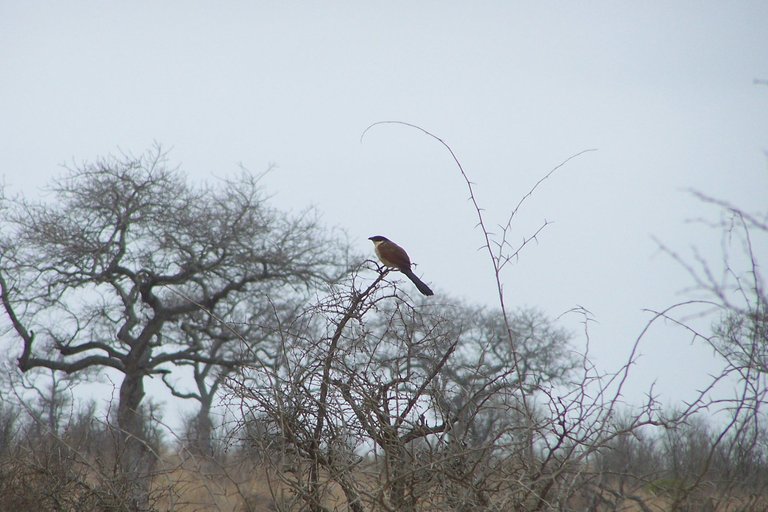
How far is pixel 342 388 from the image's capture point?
11.0ft

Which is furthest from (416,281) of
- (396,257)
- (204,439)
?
(204,439)

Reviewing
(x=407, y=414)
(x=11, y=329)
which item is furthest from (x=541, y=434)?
(x=11, y=329)

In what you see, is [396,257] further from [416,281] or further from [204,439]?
[204,439]

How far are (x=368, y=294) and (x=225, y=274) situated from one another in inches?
590

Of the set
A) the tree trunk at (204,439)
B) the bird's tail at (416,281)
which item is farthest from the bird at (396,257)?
the tree trunk at (204,439)

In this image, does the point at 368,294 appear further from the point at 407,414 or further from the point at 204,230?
the point at 204,230

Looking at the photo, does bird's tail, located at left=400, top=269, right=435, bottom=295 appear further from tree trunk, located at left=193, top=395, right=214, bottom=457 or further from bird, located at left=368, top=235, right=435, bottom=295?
tree trunk, located at left=193, top=395, right=214, bottom=457

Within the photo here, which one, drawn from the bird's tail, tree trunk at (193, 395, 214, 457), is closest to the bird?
the bird's tail

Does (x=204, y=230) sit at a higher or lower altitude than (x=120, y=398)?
higher

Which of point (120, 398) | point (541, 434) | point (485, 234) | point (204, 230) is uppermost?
point (204, 230)

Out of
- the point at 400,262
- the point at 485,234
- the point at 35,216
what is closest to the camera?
the point at 485,234

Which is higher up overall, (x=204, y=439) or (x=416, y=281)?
(x=416, y=281)

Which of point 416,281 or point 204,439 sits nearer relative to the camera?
point 204,439

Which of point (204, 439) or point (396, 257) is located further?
point (396, 257)
